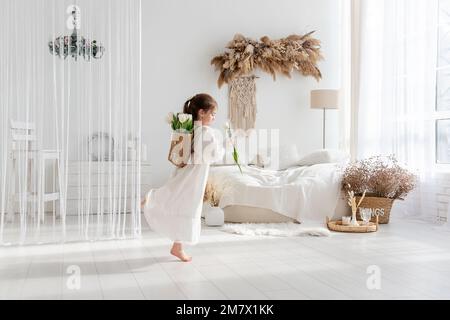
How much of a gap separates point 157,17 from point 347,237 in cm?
381

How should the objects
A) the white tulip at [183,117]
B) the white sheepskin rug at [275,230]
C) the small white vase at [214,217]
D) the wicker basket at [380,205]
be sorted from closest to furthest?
the white tulip at [183,117] < the white sheepskin rug at [275,230] < the small white vase at [214,217] < the wicker basket at [380,205]

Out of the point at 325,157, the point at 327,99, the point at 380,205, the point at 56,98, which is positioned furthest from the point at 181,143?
the point at 327,99

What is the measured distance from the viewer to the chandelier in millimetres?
4023

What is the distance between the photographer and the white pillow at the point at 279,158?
6.26 metres

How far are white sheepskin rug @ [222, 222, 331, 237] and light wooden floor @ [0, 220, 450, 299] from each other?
15 centimetres

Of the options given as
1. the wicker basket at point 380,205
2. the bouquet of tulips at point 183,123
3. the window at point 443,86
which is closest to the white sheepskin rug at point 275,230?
the wicker basket at point 380,205

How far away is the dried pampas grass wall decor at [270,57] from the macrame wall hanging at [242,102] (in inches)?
4.7

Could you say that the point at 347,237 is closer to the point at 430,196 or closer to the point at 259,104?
the point at 430,196

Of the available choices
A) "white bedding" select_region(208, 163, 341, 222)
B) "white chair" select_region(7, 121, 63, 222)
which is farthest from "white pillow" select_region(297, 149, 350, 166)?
"white chair" select_region(7, 121, 63, 222)

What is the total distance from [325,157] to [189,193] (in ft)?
8.80

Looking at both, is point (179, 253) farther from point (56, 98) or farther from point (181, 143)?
point (56, 98)

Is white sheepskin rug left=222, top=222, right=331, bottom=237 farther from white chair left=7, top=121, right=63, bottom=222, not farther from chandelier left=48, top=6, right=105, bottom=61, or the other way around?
chandelier left=48, top=6, right=105, bottom=61

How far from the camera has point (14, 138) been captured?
12.9 feet

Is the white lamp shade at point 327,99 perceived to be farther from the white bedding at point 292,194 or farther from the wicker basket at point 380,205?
the wicker basket at point 380,205
